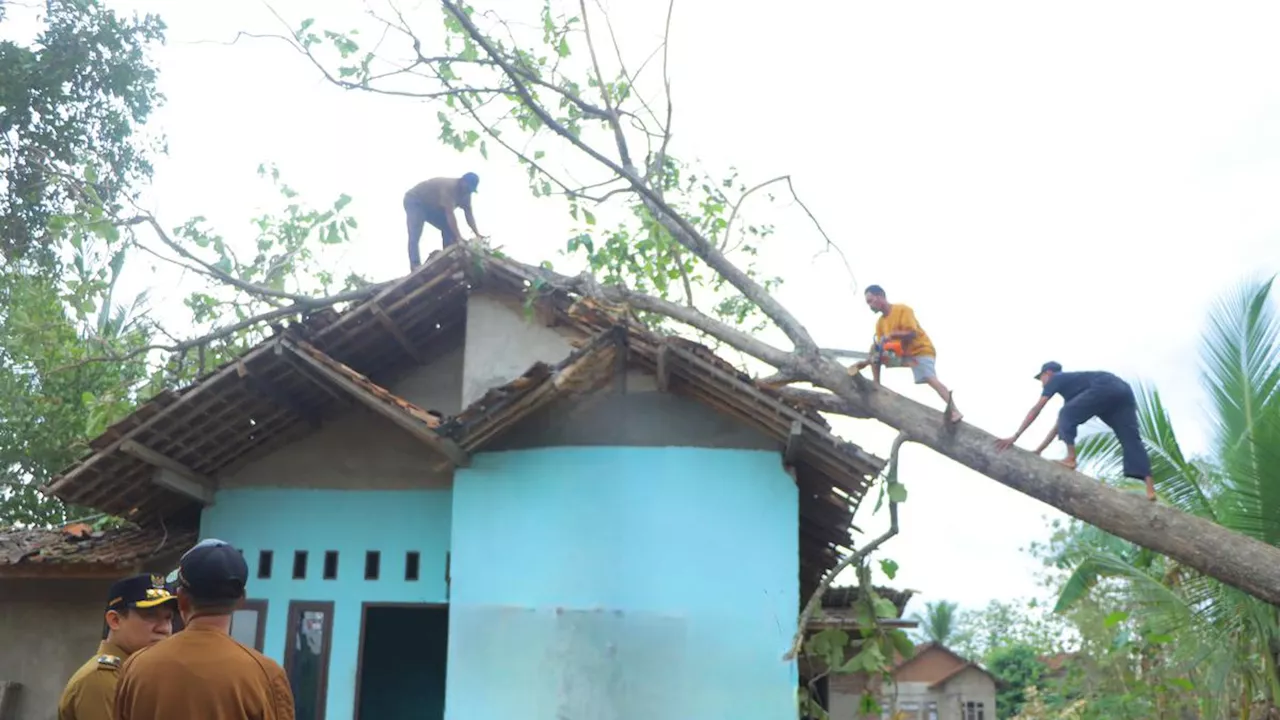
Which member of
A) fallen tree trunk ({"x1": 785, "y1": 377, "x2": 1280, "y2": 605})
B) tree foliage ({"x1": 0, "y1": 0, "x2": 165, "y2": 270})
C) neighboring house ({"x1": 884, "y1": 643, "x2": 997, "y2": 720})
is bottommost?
neighboring house ({"x1": 884, "y1": 643, "x2": 997, "y2": 720})

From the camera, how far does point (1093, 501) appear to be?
23.0 feet

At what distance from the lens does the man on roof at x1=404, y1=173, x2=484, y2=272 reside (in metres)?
10.8

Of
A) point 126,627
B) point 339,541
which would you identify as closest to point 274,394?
point 339,541

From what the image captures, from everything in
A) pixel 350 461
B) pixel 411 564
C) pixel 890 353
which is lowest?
pixel 411 564

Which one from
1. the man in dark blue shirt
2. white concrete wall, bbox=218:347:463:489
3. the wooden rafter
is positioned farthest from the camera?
white concrete wall, bbox=218:347:463:489

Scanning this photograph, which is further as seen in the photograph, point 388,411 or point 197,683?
point 388,411

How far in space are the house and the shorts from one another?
73 centimetres

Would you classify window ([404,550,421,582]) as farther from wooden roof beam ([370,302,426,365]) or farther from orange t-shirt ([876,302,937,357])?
orange t-shirt ([876,302,937,357])

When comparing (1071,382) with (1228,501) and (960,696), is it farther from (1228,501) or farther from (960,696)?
(960,696)

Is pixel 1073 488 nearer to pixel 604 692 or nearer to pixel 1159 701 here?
pixel 604 692

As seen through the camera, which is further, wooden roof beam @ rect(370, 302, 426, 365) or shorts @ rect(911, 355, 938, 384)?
wooden roof beam @ rect(370, 302, 426, 365)

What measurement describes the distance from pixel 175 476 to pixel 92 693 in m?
6.00

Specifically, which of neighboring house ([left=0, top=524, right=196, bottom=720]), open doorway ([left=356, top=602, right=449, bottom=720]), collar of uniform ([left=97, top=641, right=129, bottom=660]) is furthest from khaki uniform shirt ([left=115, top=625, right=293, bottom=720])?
open doorway ([left=356, top=602, right=449, bottom=720])

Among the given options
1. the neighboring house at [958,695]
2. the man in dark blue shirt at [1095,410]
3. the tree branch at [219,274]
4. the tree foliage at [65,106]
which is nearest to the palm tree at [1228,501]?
the man in dark blue shirt at [1095,410]
